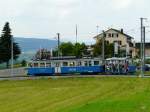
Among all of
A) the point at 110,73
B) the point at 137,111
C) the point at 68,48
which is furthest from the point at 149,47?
the point at 137,111

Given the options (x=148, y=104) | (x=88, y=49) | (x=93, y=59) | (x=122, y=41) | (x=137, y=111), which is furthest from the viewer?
(x=122, y=41)

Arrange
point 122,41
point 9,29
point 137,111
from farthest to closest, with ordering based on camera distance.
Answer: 1. point 122,41
2. point 9,29
3. point 137,111

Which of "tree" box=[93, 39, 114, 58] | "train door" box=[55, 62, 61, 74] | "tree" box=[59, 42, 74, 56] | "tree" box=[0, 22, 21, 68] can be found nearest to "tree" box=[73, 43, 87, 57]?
"tree" box=[59, 42, 74, 56]

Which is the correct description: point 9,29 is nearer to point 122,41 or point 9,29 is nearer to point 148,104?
point 122,41

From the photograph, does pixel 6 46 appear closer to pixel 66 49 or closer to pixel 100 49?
pixel 66 49

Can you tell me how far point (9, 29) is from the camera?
401ft

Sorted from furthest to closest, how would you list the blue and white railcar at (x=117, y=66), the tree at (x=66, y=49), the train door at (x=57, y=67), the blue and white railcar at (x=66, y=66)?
1. the tree at (x=66, y=49)
2. the blue and white railcar at (x=117, y=66)
3. the train door at (x=57, y=67)
4. the blue and white railcar at (x=66, y=66)

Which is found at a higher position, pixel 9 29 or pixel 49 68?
pixel 9 29

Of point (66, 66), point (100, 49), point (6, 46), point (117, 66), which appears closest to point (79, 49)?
point (100, 49)

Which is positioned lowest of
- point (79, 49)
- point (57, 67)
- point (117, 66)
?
point (57, 67)

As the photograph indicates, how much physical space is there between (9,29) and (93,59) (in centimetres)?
4922

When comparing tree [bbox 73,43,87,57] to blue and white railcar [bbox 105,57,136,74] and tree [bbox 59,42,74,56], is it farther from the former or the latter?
blue and white railcar [bbox 105,57,136,74]

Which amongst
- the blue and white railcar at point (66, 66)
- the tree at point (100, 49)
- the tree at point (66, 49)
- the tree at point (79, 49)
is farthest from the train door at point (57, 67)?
the tree at point (66, 49)

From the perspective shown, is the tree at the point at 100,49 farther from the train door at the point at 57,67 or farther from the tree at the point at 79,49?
the train door at the point at 57,67
